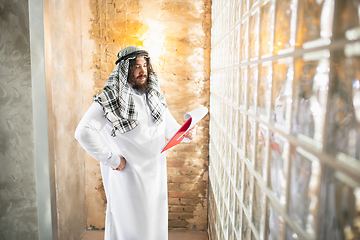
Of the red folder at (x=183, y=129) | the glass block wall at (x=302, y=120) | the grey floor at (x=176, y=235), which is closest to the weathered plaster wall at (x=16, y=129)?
the grey floor at (x=176, y=235)

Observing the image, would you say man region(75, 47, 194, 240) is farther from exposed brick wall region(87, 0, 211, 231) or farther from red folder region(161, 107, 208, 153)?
exposed brick wall region(87, 0, 211, 231)

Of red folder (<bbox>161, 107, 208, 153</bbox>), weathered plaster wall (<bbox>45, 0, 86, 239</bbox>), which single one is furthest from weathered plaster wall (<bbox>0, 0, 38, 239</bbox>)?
red folder (<bbox>161, 107, 208, 153</bbox>)

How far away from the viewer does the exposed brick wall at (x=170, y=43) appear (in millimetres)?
2379

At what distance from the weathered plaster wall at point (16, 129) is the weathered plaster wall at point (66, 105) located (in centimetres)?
18

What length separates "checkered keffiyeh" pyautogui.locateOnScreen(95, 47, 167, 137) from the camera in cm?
155

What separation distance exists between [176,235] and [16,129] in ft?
6.34

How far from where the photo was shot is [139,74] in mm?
1729

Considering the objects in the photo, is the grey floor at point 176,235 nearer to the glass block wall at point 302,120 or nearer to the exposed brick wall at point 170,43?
the exposed brick wall at point 170,43

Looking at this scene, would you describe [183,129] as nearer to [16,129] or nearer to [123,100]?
[123,100]

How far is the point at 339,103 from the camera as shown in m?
0.40

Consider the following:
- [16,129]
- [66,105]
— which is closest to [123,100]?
[66,105]

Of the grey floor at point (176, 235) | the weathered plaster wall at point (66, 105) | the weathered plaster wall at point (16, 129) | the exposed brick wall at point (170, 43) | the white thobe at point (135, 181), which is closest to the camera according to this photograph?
the white thobe at point (135, 181)

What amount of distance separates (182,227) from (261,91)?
2.33 m

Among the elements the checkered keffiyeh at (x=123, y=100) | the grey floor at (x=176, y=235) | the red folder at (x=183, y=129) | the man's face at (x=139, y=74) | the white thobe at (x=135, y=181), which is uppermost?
the man's face at (x=139, y=74)
